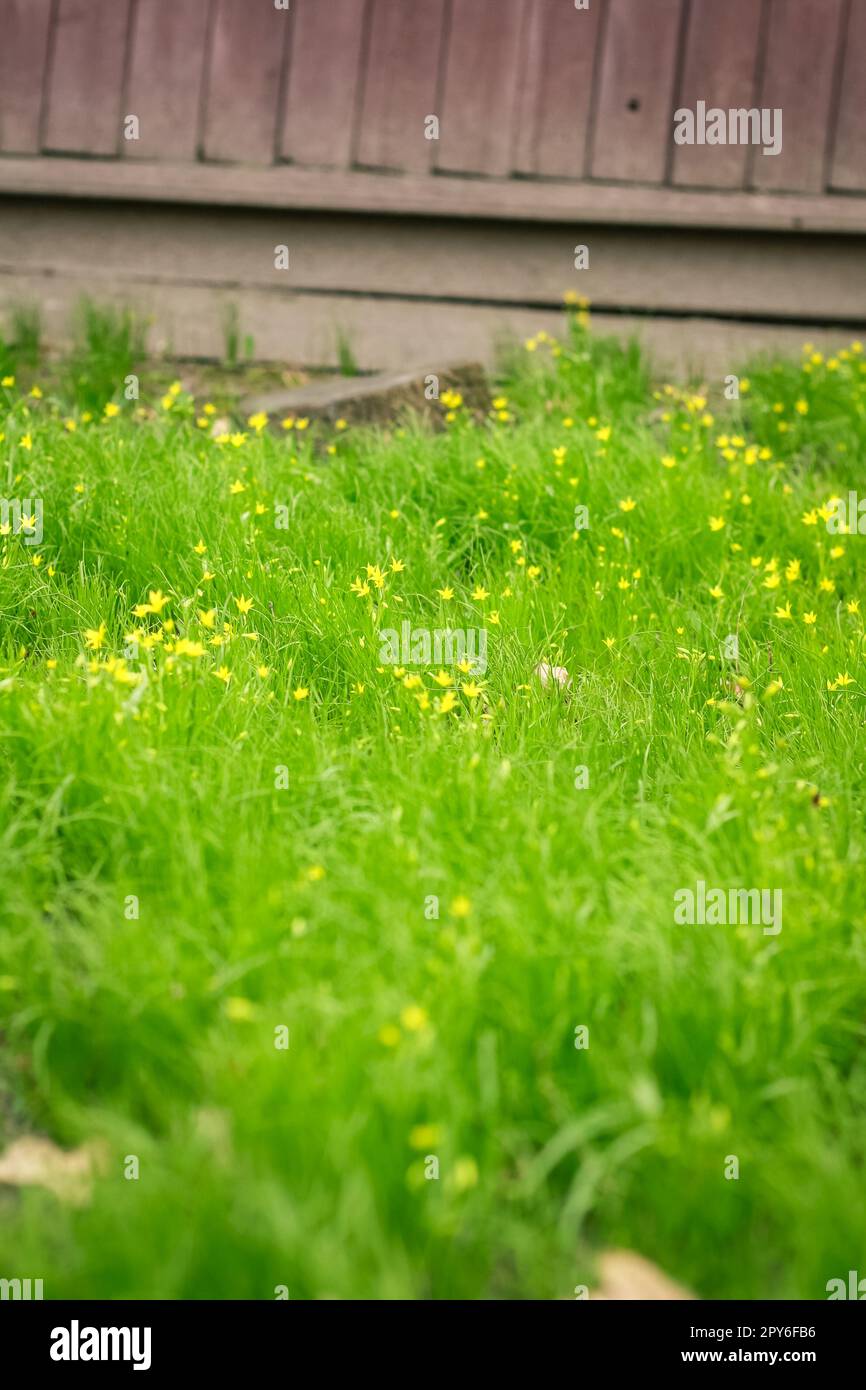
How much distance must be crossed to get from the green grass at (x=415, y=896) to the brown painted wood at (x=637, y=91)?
106 inches

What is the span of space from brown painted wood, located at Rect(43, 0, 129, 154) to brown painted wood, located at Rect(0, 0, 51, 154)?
63mm

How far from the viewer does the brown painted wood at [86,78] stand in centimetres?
589

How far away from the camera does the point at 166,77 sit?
5895mm

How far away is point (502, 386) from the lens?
18.3 ft

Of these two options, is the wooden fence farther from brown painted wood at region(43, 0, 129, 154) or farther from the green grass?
the green grass

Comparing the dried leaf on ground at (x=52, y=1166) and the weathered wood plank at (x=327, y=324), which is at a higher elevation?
the weathered wood plank at (x=327, y=324)

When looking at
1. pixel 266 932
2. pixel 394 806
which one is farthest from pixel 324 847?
pixel 266 932

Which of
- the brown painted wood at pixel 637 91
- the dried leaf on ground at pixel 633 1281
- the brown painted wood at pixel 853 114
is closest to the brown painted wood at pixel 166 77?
the brown painted wood at pixel 637 91

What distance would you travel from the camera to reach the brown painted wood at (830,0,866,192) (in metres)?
5.50

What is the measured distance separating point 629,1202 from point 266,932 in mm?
688

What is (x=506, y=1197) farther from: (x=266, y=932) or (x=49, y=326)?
(x=49, y=326)

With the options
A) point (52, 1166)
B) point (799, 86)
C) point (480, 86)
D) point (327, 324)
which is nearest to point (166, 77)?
point (327, 324)

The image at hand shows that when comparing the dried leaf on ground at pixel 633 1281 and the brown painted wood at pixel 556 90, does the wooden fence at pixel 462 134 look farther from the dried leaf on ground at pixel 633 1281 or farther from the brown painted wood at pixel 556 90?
the dried leaf on ground at pixel 633 1281

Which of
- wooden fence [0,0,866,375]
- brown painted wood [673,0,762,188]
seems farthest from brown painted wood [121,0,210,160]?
brown painted wood [673,0,762,188]
